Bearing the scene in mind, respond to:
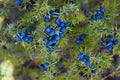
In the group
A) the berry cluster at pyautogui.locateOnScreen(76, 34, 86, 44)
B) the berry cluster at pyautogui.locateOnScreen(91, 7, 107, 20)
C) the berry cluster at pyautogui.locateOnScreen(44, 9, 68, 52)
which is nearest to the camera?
the berry cluster at pyautogui.locateOnScreen(44, 9, 68, 52)

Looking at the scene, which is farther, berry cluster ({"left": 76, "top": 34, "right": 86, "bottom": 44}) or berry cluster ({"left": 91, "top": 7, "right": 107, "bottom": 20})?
berry cluster ({"left": 76, "top": 34, "right": 86, "bottom": 44})

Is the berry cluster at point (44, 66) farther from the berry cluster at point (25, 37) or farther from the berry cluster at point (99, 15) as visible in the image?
the berry cluster at point (99, 15)

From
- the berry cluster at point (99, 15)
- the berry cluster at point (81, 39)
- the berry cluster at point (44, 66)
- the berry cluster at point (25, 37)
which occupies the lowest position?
the berry cluster at point (44, 66)

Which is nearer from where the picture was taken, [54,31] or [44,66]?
[54,31]

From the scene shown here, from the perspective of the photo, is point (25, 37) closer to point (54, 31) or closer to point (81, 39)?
point (54, 31)

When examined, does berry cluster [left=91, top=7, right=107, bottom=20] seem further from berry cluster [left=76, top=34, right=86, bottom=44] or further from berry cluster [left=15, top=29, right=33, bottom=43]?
berry cluster [left=15, top=29, right=33, bottom=43]

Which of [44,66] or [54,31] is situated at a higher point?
[54,31]

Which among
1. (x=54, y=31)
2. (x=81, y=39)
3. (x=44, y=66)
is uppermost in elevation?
(x=54, y=31)

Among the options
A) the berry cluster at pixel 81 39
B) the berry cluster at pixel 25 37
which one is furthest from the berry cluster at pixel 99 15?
the berry cluster at pixel 25 37

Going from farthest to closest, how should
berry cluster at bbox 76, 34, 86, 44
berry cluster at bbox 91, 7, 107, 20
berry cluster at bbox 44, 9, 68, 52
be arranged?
berry cluster at bbox 76, 34, 86, 44 < berry cluster at bbox 91, 7, 107, 20 < berry cluster at bbox 44, 9, 68, 52

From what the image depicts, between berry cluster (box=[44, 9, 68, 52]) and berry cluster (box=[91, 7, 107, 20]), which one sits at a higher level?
berry cluster (box=[91, 7, 107, 20])

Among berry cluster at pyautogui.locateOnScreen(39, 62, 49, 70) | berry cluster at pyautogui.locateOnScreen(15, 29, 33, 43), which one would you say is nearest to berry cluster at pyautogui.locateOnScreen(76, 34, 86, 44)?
berry cluster at pyautogui.locateOnScreen(39, 62, 49, 70)

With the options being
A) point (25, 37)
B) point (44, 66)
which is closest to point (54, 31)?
point (25, 37)
